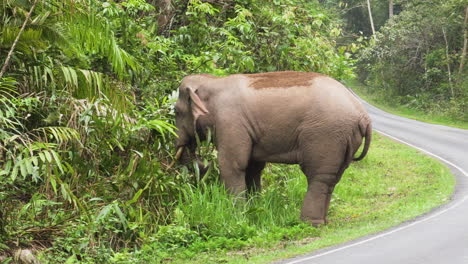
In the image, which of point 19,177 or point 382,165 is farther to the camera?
point 382,165

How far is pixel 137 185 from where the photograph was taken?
10305mm

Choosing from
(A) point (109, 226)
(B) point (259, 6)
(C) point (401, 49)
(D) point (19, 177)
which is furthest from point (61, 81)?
(C) point (401, 49)

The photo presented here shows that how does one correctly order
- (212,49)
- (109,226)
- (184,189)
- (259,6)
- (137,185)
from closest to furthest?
(109,226), (137,185), (184,189), (212,49), (259,6)

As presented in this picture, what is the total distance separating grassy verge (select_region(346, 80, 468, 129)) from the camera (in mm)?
35156

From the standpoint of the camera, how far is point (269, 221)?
35.8ft

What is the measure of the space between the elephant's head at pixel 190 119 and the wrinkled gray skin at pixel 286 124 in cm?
2

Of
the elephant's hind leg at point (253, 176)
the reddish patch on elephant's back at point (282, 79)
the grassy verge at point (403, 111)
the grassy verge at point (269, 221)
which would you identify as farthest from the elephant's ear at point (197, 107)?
the grassy verge at point (403, 111)

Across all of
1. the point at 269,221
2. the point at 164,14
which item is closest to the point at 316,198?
the point at 269,221

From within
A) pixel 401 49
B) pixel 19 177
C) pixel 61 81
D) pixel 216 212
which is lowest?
pixel 401 49

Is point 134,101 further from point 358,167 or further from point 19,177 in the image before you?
point 358,167

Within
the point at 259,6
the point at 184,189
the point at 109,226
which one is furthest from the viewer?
the point at 259,6

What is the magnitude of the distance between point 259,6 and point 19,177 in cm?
789

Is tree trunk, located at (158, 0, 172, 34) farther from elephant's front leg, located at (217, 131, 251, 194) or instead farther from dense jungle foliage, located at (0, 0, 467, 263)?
elephant's front leg, located at (217, 131, 251, 194)

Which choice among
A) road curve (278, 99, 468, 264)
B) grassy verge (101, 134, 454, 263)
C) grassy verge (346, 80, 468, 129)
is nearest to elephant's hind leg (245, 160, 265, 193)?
grassy verge (101, 134, 454, 263)
